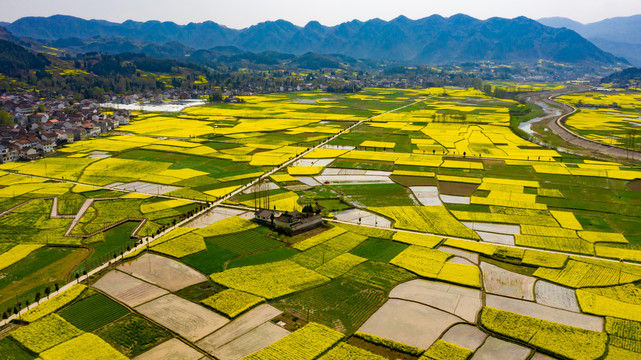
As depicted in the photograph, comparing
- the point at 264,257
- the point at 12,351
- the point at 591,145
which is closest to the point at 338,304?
the point at 264,257

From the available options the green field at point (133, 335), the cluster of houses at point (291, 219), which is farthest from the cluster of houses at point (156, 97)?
the green field at point (133, 335)

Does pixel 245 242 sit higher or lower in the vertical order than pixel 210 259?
higher

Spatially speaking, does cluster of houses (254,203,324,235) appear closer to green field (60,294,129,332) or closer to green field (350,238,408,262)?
green field (350,238,408,262)

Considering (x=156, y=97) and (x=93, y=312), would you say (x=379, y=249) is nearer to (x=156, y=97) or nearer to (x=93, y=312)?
(x=93, y=312)

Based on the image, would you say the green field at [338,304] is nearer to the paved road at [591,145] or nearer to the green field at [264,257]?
the green field at [264,257]

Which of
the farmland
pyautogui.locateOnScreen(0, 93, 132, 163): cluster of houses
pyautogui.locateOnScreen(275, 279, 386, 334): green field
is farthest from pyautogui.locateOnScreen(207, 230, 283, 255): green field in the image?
pyautogui.locateOnScreen(0, 93, 132, 163): cluster of houses
